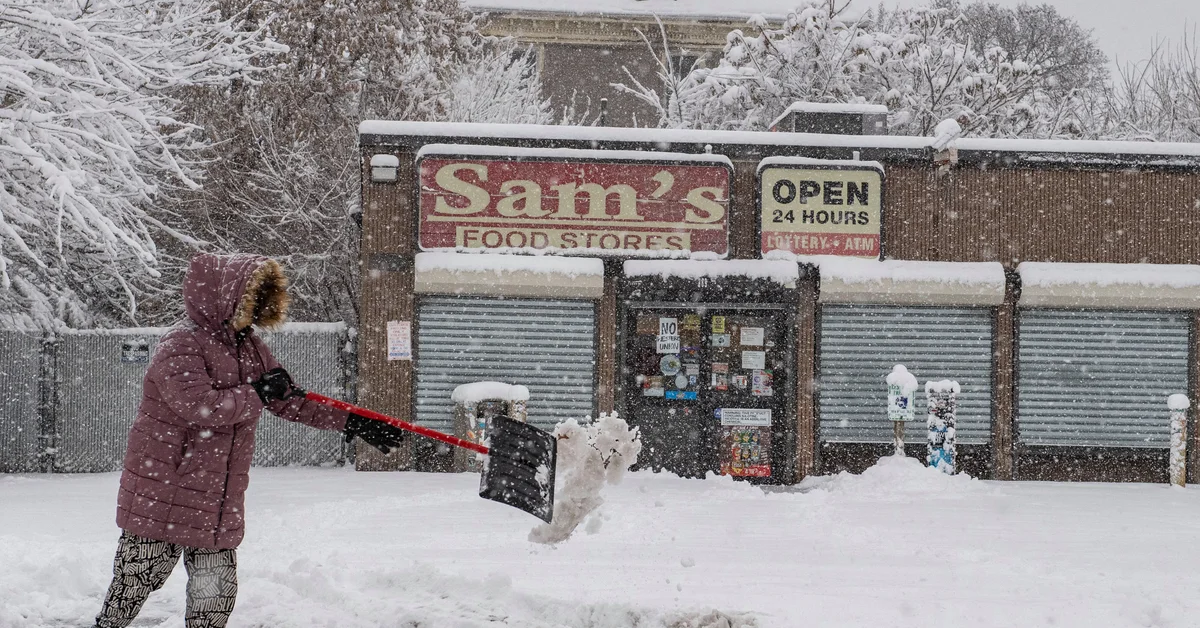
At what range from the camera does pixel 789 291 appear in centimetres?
1316

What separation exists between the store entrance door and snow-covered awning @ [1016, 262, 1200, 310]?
3.08 m

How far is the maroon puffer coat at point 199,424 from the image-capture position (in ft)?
13.8

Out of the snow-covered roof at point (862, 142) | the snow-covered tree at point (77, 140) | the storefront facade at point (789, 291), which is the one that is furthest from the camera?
the snow-covered roof at point (862, 142)

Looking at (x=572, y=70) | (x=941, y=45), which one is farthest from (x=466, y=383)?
(x=572, y=70)

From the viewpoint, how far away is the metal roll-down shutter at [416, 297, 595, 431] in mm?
13000

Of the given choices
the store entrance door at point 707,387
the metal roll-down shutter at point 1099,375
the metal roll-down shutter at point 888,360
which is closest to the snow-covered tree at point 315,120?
the store entrance door at point 707,387

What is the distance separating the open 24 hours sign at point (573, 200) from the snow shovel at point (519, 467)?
7.38m

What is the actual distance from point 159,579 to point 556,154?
362 inches

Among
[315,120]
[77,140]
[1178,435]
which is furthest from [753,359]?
[315,120]

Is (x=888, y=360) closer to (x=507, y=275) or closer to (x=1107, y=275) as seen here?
(x=1107, y=275)

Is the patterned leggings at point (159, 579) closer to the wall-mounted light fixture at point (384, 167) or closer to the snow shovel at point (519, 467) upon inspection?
the snow shovel at point (519, 467)

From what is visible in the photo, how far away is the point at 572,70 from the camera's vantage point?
3102 centimetres

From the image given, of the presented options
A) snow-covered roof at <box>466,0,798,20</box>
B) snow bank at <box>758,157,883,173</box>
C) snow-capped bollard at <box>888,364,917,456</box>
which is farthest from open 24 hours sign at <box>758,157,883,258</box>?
snow-covered roof at <box>466,0,798,20</box>

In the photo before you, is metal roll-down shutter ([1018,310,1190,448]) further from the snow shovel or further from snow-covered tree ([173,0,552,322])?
snow-covered tree ([173,0,552,322])
